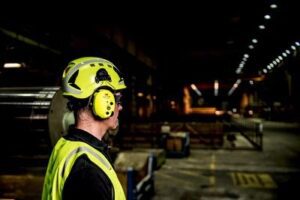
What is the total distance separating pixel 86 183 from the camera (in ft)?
5.25

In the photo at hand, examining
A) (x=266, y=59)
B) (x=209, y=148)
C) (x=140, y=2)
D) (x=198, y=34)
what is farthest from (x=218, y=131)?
(x=266, y=59)

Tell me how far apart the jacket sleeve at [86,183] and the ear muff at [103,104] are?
36 cm

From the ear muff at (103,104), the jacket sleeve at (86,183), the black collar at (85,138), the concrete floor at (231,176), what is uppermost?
the ear muff at (103,104)

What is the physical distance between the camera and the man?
1.63 metres

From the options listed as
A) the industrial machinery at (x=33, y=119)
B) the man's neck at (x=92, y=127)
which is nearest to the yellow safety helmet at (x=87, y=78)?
the man's neck at (x=92, y=127)

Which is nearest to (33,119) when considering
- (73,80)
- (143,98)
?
(73,80)

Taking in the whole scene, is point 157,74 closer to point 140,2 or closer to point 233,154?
point 233,154

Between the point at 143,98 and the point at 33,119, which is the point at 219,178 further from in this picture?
the point at 143,98

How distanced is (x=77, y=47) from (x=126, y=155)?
465 cm

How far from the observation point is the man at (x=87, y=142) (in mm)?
1635

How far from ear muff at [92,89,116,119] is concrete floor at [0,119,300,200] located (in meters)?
2.15

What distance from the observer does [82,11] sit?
9.42 m

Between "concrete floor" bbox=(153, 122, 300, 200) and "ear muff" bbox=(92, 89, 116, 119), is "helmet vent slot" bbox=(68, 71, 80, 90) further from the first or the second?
"concrete floor" bbox=(153, 122, 300, 200)

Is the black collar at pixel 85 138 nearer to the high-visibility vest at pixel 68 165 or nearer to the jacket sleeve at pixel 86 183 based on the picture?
the high-visibility vest at pixel 68 165
